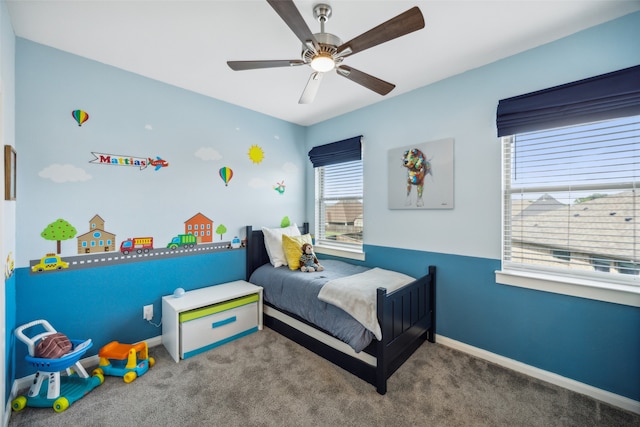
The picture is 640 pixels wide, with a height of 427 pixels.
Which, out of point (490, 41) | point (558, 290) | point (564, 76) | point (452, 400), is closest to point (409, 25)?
point (490, 41)

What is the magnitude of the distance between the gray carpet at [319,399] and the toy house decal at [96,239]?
1019 mm

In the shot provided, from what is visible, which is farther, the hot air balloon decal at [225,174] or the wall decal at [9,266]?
the hot air balloon decal at [225,174]

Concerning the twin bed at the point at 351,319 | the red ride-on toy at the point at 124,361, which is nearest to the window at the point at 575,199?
the twin bed at the point at 351,319

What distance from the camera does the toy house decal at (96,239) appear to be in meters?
2.18

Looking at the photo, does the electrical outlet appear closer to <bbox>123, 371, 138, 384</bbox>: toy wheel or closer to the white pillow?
<bbox>123, 371, 138, 384</bbox>: toy wheel

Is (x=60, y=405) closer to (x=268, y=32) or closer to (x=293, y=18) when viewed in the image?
(x=293, y=18)

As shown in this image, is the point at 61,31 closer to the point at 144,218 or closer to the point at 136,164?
the point at 136,164

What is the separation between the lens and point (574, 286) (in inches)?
73.0

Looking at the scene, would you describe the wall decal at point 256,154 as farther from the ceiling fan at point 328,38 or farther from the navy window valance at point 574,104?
the navy window valance at point 574,104

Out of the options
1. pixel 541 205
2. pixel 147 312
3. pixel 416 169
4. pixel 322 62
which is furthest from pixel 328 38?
pixel 147 312

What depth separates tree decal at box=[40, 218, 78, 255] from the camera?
2037 mm

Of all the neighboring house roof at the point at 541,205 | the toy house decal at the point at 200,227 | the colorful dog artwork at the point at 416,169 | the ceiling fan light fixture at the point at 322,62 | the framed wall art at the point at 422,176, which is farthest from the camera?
the toy house decal at the point at 200,227

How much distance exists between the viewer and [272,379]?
2027 millimetres

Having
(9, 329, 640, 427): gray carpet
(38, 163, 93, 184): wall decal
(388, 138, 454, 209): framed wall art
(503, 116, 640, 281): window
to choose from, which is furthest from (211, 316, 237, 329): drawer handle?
(503, 116, 640, 281): window
